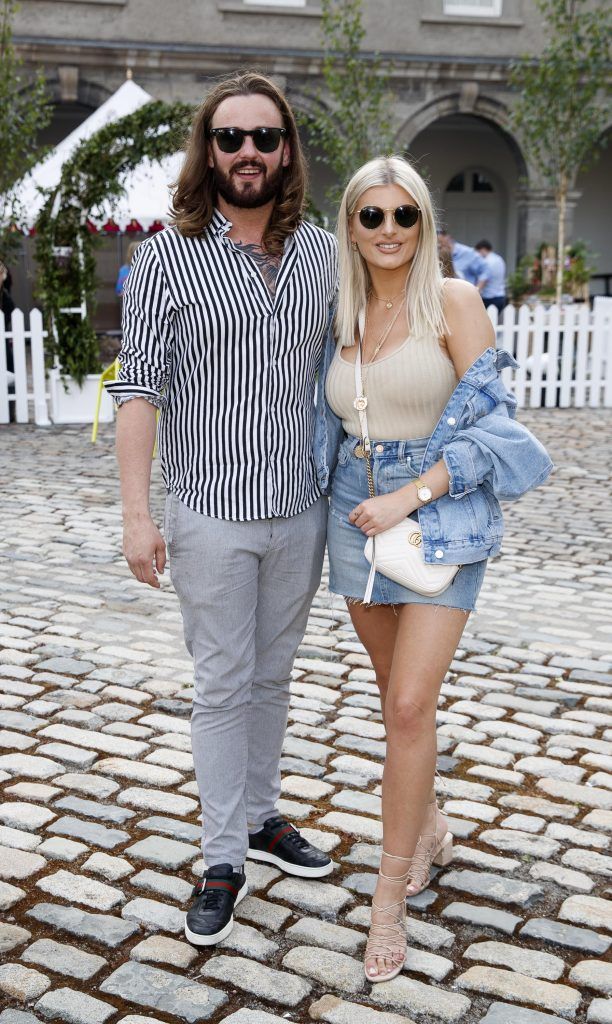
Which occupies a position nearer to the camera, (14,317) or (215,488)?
(215,488)

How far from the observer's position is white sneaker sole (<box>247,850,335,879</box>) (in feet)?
10.3

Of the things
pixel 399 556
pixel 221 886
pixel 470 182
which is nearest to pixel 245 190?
pixel 399 556

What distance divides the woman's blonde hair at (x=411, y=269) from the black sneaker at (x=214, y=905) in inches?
54.7

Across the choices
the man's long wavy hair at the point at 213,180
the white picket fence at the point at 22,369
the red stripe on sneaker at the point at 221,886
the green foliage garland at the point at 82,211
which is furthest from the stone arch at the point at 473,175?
the red stripe on sneaker at the point at 221,886

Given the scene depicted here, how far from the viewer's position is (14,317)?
1216 centimetres

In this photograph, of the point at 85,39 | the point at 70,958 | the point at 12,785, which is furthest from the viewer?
the point at 85,39

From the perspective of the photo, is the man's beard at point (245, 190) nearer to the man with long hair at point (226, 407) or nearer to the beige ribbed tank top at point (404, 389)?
the man with long hair at point (226, 407)

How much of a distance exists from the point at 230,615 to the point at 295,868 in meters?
0.79

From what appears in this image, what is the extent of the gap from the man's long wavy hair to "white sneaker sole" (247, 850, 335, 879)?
1.65 metres

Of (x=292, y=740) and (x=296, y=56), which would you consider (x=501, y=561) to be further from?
(x=296, y=56)

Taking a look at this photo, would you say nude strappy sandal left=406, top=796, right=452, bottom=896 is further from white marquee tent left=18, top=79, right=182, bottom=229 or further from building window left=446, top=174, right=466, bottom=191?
building window left=446, top=174, right=466, bottom=191

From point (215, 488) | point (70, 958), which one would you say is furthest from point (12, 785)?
point (215, 488)

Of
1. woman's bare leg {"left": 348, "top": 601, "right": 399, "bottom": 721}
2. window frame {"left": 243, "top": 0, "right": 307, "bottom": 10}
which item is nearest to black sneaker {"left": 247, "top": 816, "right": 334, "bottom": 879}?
woman's bare leg {"left": 348, "top": 601, "right": 399, "bottom": 721}

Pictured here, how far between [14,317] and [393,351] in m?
10.0
